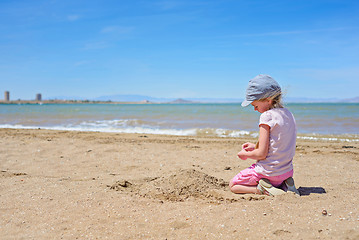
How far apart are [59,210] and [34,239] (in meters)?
0.64

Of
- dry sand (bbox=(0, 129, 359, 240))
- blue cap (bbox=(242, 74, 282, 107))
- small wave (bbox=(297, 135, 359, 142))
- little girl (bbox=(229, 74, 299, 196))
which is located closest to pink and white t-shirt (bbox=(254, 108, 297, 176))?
little girl (bbox=(229, 74, 299, 196))

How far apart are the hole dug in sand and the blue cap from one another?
1.17 meters

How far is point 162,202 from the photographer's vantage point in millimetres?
3293

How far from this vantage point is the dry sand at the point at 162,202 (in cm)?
249

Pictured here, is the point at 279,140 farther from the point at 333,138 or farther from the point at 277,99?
the point at 333,138

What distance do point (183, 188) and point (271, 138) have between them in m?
1.30

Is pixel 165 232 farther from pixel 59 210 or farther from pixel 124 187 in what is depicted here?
pixel 124 187

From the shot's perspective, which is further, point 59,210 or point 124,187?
point 124,187

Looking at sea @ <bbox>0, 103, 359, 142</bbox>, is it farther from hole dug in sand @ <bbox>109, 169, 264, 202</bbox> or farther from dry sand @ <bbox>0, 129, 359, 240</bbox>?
hole dug in sand @ <bbox>109, 169, 264, 202</bbox>

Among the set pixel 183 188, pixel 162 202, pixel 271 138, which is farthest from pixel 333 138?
pixel 162 202

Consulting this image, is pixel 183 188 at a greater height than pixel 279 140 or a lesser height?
lesser

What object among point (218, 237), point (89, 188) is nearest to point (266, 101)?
point (218, 237)

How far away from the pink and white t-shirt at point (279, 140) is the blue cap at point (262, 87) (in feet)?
0.66

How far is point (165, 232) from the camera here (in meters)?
2.52
